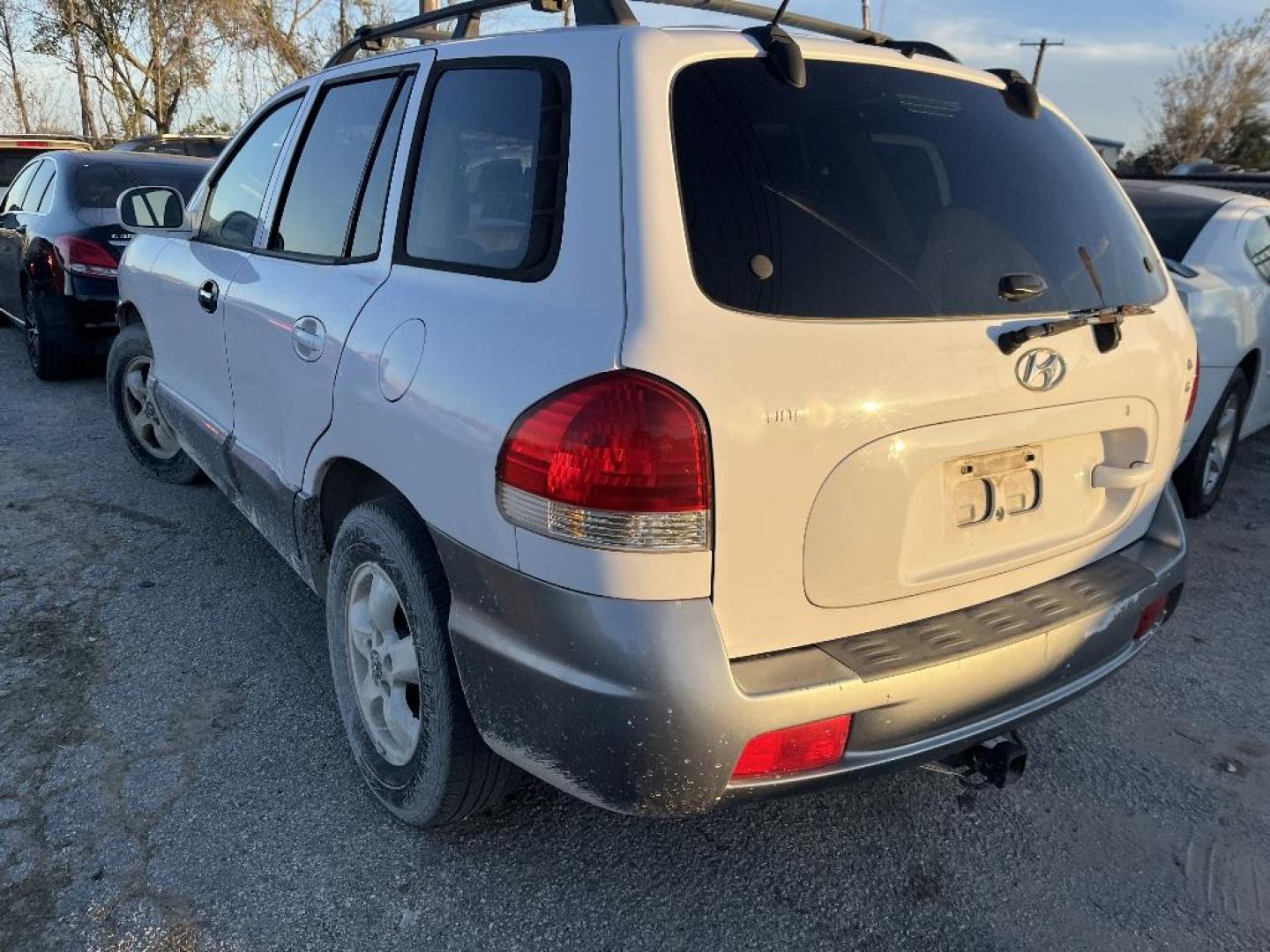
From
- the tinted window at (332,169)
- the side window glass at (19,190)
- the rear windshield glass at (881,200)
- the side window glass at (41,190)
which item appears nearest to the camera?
the rear windshield glass at (881,200)

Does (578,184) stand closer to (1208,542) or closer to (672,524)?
(672,524)

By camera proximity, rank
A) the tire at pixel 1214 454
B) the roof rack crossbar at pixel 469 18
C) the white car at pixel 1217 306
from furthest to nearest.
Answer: the tire at pixel 1214 454 < the white car at pixel 1217 306 < the roof rack crossbar at pixel 469 18

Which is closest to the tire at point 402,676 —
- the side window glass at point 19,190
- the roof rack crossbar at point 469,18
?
the roof rack crossbar at point 469,18

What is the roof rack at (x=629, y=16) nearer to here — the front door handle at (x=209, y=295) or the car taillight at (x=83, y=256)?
the front door handle at (x=209, y=295)

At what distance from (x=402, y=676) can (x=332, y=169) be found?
1510mm

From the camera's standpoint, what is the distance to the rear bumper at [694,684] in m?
1.69

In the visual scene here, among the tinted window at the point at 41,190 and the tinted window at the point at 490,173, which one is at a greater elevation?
the tinted window at the point at 41,190

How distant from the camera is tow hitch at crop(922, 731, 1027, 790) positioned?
2.16 meters

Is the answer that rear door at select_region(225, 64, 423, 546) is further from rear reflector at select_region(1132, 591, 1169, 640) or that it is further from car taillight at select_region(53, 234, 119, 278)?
car taillight at select_region(53, 234, 119, 278)

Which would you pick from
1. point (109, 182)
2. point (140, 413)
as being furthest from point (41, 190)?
point (140, 413)


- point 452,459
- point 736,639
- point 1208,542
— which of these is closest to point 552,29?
point 452,459

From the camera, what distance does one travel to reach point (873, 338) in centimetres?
182

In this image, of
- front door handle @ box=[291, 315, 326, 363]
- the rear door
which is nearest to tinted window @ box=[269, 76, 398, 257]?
the rear door

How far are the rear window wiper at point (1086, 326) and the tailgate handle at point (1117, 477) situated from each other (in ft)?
0.98
